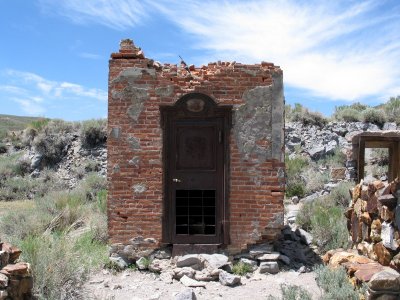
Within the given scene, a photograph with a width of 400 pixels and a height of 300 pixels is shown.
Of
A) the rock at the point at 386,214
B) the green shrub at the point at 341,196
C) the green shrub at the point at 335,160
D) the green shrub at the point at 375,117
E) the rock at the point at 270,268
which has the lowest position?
the rock at the point at 270,268

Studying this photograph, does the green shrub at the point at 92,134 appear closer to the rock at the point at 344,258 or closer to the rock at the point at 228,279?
the rock at the point at 228,279

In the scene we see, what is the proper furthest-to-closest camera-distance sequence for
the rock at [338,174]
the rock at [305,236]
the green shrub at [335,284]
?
the rock at [338,174] → the rock at [305,236] → the green shrub at [335,284]

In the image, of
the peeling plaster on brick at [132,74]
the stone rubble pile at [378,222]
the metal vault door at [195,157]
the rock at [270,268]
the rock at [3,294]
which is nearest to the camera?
the rock at [3,294]

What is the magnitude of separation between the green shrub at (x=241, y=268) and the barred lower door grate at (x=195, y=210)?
0.70 m

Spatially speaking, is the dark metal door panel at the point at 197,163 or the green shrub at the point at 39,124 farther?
the green shrub at the point at 39,124

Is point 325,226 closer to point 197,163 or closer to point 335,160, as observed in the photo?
point 197,163

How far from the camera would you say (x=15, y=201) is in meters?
18.1

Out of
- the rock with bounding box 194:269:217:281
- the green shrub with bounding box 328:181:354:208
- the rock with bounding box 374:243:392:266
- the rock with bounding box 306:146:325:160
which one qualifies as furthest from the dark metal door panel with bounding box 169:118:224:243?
the rock with bounding box 306:146:325:160

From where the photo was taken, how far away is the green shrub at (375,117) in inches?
853

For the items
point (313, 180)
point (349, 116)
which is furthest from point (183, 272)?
point (349, 116)

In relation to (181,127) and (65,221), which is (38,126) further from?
(181,127)

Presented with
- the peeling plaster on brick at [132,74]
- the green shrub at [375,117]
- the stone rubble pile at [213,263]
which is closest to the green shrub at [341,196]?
the stone rubble pile at [213,263]

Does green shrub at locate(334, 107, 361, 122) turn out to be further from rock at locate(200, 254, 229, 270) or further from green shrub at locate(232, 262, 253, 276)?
rock at locate(200, 254, 229, 270)

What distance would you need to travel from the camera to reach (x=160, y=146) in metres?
8.07
